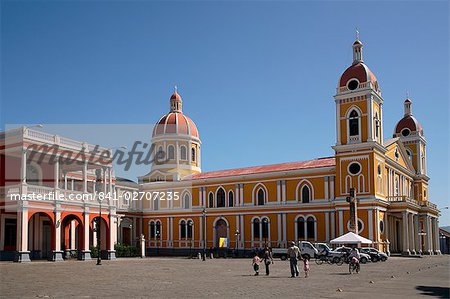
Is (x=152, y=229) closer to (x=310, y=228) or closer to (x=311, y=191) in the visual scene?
(x=310, y=228)

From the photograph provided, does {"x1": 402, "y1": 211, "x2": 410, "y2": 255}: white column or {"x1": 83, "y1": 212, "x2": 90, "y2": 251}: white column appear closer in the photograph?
{"x1": 83, "y1": 212, "x2": 90, "y2": 251}: white column

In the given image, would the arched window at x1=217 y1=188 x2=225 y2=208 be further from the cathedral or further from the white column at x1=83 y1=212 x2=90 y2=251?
the white column at x1=83 y1=212 x2=90 y2=251

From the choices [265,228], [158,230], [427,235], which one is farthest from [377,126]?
[158,230]

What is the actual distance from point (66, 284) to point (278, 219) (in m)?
38.2

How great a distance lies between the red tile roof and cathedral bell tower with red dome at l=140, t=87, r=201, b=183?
3155mm

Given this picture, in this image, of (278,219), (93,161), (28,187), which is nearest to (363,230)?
(278,219)

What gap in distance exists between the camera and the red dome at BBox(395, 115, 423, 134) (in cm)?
6894

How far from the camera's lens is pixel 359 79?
A: 5169cm

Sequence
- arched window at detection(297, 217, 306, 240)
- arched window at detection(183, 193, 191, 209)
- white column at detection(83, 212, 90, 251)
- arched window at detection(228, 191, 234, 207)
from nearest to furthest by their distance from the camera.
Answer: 1. white column at detection(83, 212, 90, 251)
2. arched window at detection(297, 217, 306, 240)
3. arched window at detection(228, 191, 234, 207)
4. arched window at detection(183, 193, 191, 209)

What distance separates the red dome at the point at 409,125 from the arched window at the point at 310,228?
23.5 metres

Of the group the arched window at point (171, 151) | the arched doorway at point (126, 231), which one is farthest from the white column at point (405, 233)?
the arched doorway at point (126, 231)

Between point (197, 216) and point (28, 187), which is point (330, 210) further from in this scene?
point (28, 187)

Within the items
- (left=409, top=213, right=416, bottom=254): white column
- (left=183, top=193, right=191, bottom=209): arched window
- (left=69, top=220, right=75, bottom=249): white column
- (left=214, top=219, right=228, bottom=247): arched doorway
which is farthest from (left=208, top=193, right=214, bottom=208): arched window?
(left=409, top=213, right=416, bottom=254): white column

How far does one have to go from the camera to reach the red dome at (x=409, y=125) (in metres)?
68.9
